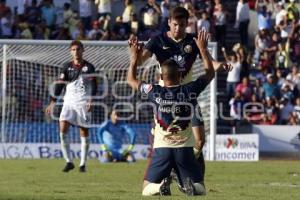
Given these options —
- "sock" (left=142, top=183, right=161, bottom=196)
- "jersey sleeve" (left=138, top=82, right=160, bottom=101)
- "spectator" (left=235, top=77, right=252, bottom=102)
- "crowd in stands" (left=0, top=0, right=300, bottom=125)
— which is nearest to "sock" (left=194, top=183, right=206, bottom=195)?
"sock" (left=142, top=183, right=161, bottom=196)

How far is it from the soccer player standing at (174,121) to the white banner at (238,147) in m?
16.0

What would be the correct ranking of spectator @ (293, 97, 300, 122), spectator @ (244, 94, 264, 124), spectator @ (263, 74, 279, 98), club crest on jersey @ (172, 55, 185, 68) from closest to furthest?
club crest on jersey @ (172, 55, 185, 68) → spectator @ (244, 94, 264, 124) → spectator @ (293, 97, 300, 122) → spectator @ (263, 74, 279, 98)

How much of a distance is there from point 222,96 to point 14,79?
8.20 m

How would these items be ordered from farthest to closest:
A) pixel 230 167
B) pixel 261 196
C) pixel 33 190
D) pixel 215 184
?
1. pixel 230 167
2. pixel 215 184
3. pixel 33 190
4. pixel 261 196

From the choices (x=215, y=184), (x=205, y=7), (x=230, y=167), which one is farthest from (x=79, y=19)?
(x=215, y=184)

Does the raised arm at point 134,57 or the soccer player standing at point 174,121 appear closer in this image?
the raised arm at point 134,57

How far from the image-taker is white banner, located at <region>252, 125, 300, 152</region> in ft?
102

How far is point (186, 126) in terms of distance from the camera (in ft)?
43.7

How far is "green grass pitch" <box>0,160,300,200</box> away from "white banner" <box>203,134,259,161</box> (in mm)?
4729

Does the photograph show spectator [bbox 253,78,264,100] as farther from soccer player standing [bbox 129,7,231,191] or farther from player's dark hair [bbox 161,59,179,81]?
player's dark hair [bbox 161,59,179,81]

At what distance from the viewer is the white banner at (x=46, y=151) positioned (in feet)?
94.5

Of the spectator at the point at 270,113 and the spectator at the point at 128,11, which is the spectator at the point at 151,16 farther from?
the spectator at the point at 270,113

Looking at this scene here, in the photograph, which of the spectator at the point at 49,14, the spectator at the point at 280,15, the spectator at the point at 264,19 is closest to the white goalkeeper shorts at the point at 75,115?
the spectator at the point at 49,14

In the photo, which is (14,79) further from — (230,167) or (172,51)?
(172,51)
